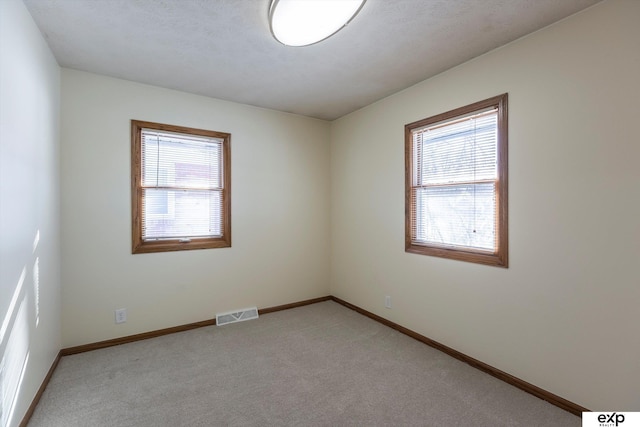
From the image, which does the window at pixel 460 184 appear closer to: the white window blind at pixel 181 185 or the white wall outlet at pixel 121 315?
the white window blind at pixel 181 185

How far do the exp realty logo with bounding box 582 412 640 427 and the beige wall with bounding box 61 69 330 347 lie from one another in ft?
9.82

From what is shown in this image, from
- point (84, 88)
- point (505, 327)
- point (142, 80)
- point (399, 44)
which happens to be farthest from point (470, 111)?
point (84, 88)

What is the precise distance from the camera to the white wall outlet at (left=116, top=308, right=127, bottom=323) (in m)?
2.96

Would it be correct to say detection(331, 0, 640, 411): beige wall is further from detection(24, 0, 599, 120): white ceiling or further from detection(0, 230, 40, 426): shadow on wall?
detection(0, 230, 40, 426): shadow on wall

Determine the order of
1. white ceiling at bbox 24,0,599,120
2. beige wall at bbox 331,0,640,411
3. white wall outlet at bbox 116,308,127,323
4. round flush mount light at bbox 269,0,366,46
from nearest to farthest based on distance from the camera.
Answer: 1. round flush mount light at bbox 269,0,366,46
2. beige wall at bbox 331,0,640,411
3. white ceiling at bbox 24,0,599,120
4. white wall outlet at bbox 116,308,127,323

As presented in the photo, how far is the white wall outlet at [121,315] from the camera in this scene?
2.96 metres

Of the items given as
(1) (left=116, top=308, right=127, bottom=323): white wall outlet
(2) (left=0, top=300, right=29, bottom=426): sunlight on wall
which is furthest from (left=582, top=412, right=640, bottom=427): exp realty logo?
(1) (left=116, top=308, right=127, bottom=323): white wall outlet

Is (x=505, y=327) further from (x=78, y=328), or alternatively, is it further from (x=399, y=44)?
(x=78, y=328)

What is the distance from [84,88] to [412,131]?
320 centimetres

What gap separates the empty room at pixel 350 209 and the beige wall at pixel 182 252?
0.9 inches

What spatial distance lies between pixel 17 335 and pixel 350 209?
10.7ft

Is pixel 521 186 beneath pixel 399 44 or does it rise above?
beneath

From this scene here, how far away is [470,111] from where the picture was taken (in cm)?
260

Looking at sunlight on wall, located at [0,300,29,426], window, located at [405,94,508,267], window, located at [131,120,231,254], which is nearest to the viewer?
sunlight on wall, located at [0,300,29,426]
